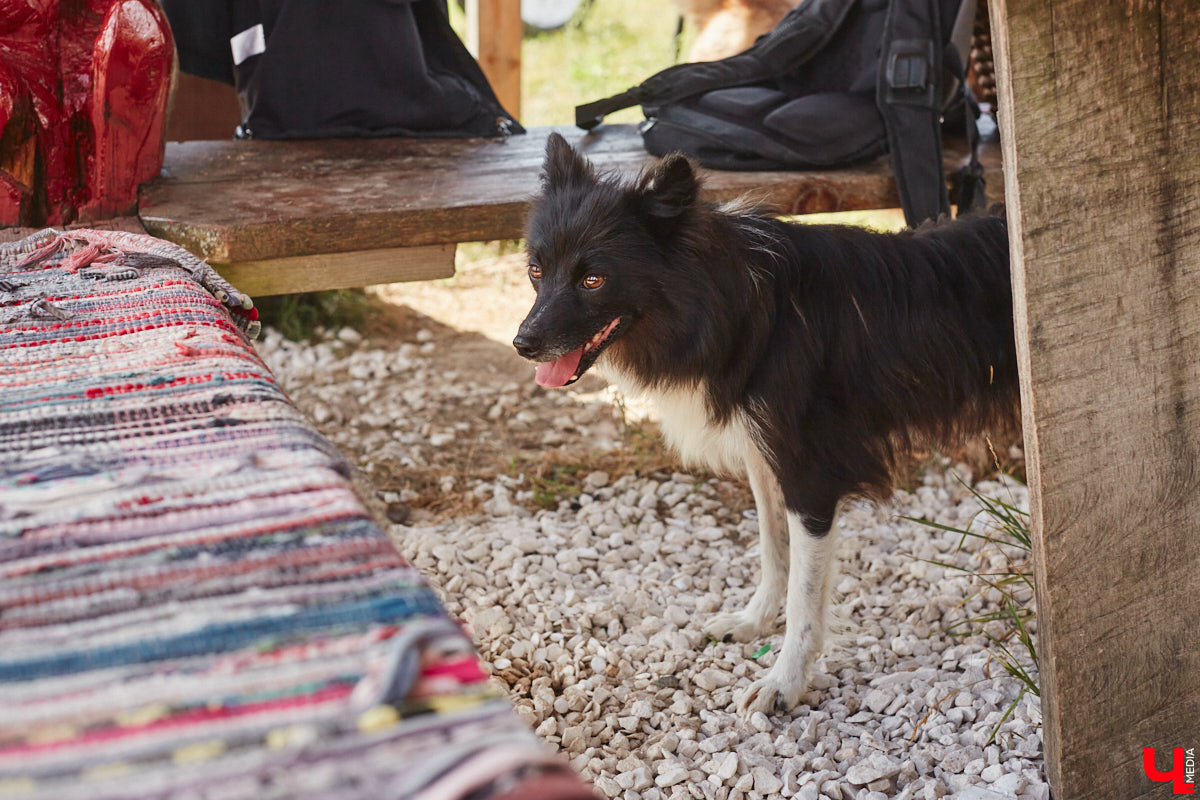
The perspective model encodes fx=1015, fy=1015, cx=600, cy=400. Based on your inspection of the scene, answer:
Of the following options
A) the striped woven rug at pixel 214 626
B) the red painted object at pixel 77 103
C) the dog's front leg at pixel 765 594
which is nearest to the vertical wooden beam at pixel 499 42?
the red painted object at pixel 77 103

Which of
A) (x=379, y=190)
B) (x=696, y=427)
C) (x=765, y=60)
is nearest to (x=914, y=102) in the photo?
(x=765, y=60)

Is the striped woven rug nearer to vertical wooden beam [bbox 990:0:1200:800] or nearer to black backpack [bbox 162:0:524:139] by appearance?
vertical wooden beam [bbox 990:0:1200:800]

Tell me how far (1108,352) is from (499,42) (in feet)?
13.9

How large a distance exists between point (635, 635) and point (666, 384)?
811 millimetres

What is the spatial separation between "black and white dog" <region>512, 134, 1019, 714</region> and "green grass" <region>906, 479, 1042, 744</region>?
0.85ft

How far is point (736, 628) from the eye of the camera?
9.13 ft

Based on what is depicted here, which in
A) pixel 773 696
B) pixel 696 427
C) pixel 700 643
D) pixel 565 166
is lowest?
pixel 700 643

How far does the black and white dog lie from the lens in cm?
222

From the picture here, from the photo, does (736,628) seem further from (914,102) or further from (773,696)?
(914,102)

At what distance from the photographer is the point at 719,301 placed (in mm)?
2236

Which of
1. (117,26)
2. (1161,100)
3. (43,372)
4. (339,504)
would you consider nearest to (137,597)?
(339,504)

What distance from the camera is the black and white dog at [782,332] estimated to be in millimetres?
2223

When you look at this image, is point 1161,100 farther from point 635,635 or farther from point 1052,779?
point 635,635

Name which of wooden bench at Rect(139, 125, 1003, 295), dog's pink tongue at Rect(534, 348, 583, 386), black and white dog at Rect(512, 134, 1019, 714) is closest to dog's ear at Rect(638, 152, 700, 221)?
black and white dog at Rect(512, 134, 1019, 714)
